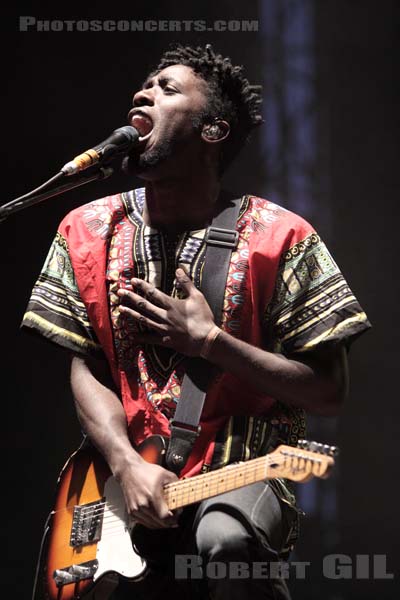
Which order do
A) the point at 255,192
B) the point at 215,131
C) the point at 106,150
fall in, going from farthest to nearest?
the point at 255,192
the point at 215,131
the point at 106,150

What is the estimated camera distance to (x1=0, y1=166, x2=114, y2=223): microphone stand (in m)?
2.40

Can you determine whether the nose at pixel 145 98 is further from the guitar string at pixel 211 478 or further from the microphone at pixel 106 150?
the guitar string at pixel 211 478

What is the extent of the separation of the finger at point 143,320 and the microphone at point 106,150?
455mm

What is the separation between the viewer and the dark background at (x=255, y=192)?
3.94 metres

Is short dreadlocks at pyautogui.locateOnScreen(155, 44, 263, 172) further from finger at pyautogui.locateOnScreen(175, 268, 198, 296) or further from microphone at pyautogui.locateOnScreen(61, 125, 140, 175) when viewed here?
finger at pyautogui.locateOnScreen(175, 268, 198, 296)

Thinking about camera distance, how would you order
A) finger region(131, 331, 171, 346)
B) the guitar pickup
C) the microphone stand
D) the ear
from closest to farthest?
the microphone stand → the guitar pickup → finger region(131, 331, 171, 346) → the ear

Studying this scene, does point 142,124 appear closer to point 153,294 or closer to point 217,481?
point 153,294

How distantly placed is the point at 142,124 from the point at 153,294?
1.82 ft

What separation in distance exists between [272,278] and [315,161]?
1276mm

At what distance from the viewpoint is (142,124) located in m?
2.94

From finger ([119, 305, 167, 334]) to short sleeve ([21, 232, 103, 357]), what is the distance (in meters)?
0.19

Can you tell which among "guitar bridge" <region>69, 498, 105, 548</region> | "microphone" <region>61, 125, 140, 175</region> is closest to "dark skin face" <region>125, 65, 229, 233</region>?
"microphone" <region>61, 125, 140, 175</region>
